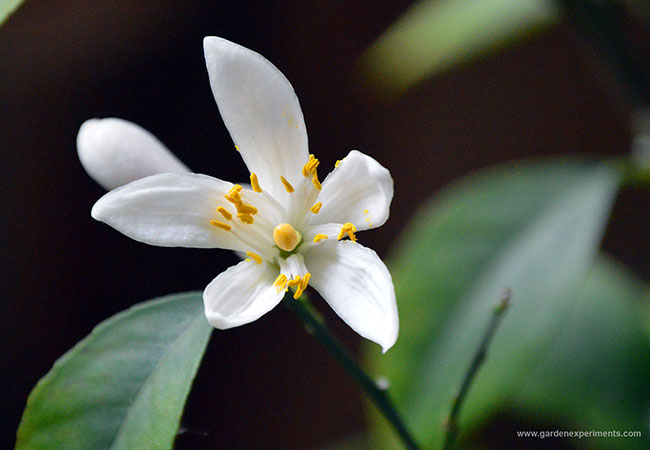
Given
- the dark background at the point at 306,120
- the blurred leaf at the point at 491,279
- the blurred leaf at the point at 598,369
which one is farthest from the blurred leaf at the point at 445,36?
the blurred leaf at the point at 598,369

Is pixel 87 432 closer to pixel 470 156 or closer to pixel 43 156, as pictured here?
pixel 43 156

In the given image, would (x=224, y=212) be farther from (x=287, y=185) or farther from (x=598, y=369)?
(x=598, y=369)

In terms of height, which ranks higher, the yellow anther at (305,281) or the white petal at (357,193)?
the white petal at (357,193)

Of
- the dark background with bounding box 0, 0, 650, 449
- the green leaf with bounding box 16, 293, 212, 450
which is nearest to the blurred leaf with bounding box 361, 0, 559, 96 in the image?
the dark background with bounding box 0, 0, 650, 449

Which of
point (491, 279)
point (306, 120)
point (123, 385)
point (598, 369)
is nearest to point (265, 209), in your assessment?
point (123, 385)

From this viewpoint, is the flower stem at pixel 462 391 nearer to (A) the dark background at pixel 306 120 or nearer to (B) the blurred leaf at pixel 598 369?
(B) the blurred leaf at pixel 598 369

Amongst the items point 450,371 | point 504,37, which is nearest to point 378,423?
point 450,371
